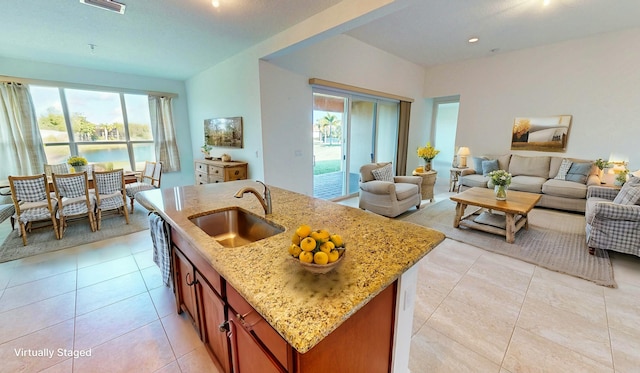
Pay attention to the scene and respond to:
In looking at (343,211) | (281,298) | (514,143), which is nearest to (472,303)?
(343,211)

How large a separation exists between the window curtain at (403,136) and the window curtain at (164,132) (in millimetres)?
5517

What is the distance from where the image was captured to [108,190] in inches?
148

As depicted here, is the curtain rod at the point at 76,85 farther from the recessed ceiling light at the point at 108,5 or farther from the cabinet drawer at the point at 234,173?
the recessed ceiling light at the point at 108,5

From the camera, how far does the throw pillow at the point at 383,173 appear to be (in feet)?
14.0

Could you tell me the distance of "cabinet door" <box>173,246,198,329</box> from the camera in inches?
59.4

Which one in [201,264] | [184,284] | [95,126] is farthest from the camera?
[95,126]

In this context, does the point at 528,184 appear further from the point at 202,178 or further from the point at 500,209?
the point at 202,178

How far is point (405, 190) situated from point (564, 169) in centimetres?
330

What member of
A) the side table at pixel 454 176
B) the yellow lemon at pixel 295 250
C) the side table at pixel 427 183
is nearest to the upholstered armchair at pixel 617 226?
the side table at pixel 427 183

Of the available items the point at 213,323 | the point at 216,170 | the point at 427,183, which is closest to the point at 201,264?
the point at 213,323

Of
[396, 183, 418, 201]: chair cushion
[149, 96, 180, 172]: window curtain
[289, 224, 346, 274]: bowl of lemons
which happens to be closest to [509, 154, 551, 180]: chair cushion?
[396, 183, 418, 201]: chair cushion

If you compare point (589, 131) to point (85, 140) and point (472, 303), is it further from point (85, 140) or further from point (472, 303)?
point (85, 140)

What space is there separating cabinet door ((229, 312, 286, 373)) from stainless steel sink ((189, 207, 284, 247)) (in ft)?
2.01

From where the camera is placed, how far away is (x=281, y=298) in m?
0.79
